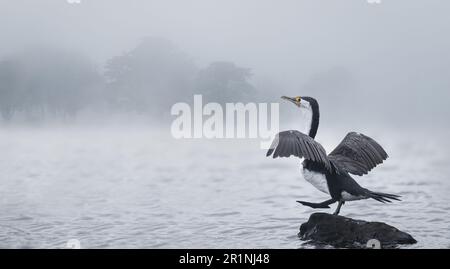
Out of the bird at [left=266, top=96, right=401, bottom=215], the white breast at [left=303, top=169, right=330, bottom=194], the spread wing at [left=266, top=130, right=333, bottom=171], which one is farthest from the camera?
the white breast at [left=303, top=169, right=330, bottom=194]

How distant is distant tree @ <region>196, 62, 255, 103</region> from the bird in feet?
152

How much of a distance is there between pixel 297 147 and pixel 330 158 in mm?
1601

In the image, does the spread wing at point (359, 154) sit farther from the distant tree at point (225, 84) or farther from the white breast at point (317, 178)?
the distant tree at point (225, 84)

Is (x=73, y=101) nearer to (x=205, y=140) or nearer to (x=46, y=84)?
(x=46, y=84)

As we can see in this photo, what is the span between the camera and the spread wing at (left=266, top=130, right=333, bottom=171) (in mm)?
8777

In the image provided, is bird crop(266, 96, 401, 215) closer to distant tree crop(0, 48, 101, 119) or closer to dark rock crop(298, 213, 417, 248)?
dark rock crop(298, 213, 417, 248)

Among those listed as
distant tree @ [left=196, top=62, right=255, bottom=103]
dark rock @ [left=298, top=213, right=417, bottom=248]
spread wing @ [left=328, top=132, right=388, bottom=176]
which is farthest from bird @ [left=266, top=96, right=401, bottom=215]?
distant tree @ [left=196, top=62, right=255, bottom=103]

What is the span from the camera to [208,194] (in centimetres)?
1970

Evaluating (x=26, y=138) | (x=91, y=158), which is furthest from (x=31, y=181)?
(x=26, y=138)

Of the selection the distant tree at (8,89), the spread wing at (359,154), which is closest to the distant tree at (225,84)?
the distant tree at (8,89)

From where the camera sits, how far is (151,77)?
62906mm

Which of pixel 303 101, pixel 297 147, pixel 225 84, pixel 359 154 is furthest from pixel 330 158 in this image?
pixel 225 84

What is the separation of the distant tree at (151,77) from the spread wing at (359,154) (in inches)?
1962

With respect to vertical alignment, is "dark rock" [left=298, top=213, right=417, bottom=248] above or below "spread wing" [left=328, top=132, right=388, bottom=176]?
below
